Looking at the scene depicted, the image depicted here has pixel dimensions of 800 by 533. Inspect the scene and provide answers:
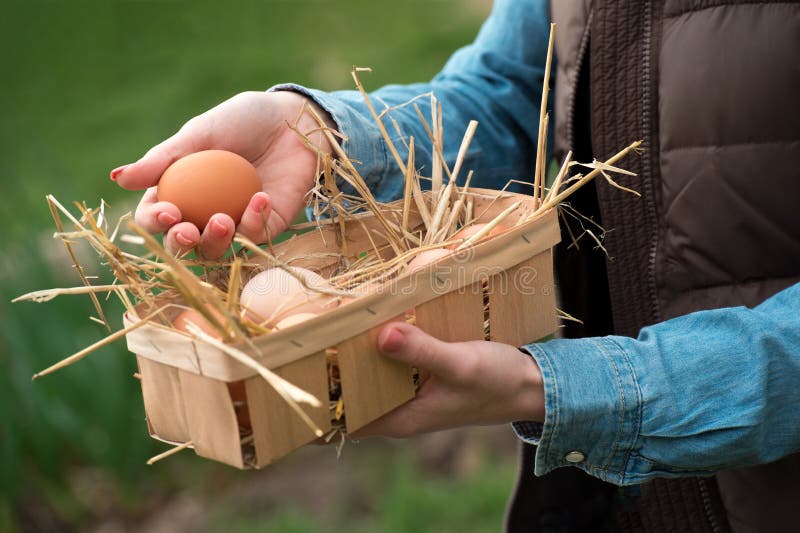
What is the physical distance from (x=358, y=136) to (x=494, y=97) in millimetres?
346

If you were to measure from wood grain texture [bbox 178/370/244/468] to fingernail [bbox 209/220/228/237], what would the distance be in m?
0.24

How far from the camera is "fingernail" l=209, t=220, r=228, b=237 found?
3.76 feet

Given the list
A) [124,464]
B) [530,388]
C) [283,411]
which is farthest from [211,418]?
[124,464]

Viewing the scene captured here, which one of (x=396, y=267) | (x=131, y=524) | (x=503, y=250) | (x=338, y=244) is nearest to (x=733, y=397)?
(x=503, y=250)

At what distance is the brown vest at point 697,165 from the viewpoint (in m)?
1.23

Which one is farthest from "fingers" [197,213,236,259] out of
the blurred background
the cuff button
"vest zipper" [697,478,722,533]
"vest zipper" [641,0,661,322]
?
the blurred background

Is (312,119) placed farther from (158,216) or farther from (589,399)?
(589,399)

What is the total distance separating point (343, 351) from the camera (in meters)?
1.01

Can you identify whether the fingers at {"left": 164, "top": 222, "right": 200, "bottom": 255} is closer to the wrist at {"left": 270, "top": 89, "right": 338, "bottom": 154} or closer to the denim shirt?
the wrist at {"left": 270, "top": 89, "right": 338, "bottom": 154}

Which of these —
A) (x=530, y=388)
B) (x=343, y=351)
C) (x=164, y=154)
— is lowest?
(x=530, y=388)

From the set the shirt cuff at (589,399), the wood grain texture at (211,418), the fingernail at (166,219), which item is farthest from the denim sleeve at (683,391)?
the fingernail at (166,219)

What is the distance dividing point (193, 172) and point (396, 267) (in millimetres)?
307

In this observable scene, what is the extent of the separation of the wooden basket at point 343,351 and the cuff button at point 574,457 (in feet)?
0.54

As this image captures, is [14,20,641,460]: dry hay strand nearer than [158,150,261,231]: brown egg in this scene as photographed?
Yes
